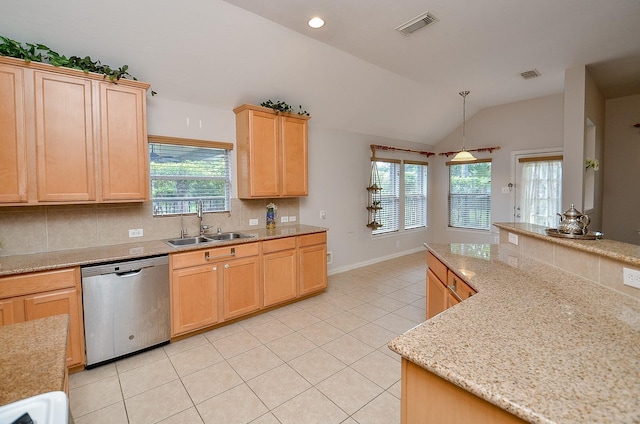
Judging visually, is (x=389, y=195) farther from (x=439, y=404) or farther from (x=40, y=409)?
(x=40, y=409)

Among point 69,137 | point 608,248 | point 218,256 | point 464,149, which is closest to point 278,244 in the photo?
point 218,256

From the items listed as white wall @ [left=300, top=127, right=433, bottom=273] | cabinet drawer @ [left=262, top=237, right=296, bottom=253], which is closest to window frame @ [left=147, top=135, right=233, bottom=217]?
cabinet drawer @ [left=262, top=237, right=296, bottom=253]

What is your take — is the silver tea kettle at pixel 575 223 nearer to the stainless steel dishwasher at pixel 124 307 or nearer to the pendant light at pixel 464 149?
the pendant light at pixel 464 149

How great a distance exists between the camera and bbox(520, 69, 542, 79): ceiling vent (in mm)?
4234

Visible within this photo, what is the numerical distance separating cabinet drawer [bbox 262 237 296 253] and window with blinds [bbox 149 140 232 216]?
2.69ft

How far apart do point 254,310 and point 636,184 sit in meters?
6.57

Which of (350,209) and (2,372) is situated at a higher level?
(350,209)

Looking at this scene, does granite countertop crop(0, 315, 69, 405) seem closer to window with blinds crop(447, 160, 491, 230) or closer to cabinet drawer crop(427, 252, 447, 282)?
cabinet drawer crop(427, 252, 447, 282)

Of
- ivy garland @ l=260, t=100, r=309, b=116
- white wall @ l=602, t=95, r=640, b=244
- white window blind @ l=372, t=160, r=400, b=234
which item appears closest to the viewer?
ivy garland @ l=260, t=100, r=309, b=116

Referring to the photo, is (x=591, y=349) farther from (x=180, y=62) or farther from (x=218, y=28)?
(x=180, y=62)

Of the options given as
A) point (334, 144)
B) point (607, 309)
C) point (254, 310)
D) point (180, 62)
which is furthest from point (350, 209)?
point (607, 309)

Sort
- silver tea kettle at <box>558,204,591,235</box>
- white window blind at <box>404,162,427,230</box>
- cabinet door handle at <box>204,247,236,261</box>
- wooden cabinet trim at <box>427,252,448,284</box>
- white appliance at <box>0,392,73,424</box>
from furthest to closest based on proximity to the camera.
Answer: white window blind at <box>404,162,427,230</box> → cabinet door handle at <box>204,247,236,261</box> → wooden cabinet trim at <box>427,252,448,284</box> → silver tea kettle at <box>558,204,591,235</box> → white appliance at <box>0,392,73,424</box>

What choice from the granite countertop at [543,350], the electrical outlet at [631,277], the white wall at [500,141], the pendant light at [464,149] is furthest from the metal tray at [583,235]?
the white wall at [500,141]

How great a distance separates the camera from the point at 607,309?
1355 millimetres
